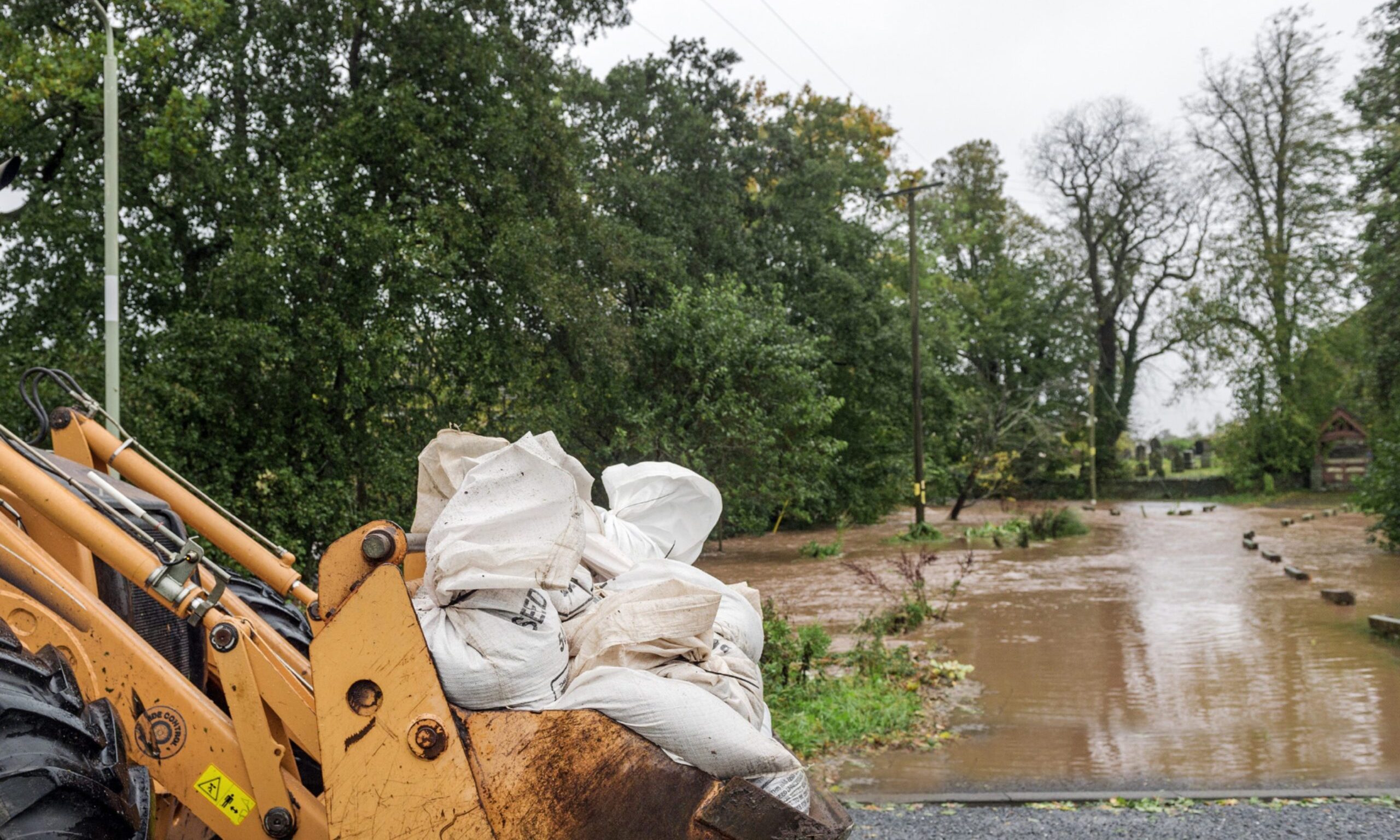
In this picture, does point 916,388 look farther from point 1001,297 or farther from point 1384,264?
point 1001,297

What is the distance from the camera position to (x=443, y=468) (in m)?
3.47

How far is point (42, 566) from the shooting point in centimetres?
296

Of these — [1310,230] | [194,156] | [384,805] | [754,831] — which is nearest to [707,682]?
[754,831]

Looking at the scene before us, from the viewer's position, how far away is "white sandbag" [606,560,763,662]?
149 inches

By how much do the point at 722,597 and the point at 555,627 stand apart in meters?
0.81

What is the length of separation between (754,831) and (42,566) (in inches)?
77.6

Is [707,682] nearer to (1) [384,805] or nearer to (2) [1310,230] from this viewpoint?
(1) [384,805]

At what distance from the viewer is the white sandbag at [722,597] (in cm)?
378

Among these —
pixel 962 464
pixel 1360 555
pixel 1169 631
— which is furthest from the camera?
pixel 962 464

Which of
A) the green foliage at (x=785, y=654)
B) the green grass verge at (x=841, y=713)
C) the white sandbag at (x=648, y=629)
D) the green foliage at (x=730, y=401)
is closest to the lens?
the white sandbag at (x=648, y=629)

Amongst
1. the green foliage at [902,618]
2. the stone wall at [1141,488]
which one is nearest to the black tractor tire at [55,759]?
the green foliage at [902,618]

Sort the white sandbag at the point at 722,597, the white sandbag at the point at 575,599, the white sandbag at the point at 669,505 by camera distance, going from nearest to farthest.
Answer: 1. the white sandbag at the point at 575,599
2. the white sandbag at the point at 722,597
3. the white sandbag at the point at 669,505

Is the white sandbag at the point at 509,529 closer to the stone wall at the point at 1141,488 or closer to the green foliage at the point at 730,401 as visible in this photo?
the green foliage at the point at 730,401

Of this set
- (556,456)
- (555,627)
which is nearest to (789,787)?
(555,627)
